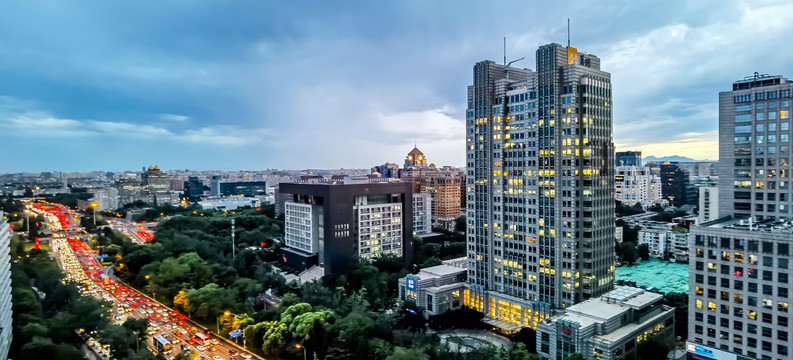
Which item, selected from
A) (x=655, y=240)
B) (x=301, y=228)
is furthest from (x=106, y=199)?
(x=655, y=240)

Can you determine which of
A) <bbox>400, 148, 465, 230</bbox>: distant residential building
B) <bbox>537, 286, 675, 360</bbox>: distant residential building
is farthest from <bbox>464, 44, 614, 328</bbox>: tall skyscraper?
<bbox>400, 148, 465, 230</bbox>: distant residential building

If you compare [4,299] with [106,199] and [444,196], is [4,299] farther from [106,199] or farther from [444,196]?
[106,199]

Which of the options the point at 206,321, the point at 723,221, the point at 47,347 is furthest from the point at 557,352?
the point at 47,347

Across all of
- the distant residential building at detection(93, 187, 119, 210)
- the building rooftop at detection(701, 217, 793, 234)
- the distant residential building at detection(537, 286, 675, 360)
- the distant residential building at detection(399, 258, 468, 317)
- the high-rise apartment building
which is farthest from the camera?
the distant residential building at detection(93, 187, 119, 210)

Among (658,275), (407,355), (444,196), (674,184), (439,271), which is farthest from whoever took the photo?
(674,184)

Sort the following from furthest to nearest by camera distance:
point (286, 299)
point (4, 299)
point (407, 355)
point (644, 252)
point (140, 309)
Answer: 1. point (644, 252)
2. point (140, 309)
3. point (286, 299)
4. point (4, 299)
5. point (407, 355)

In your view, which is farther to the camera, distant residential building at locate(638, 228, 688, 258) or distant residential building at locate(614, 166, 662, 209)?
distant residential building at locate(614, 166, 662, 209)

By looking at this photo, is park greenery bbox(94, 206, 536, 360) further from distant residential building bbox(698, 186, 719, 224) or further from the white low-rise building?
distant residential building bbox(698, 186, 719, 224)
